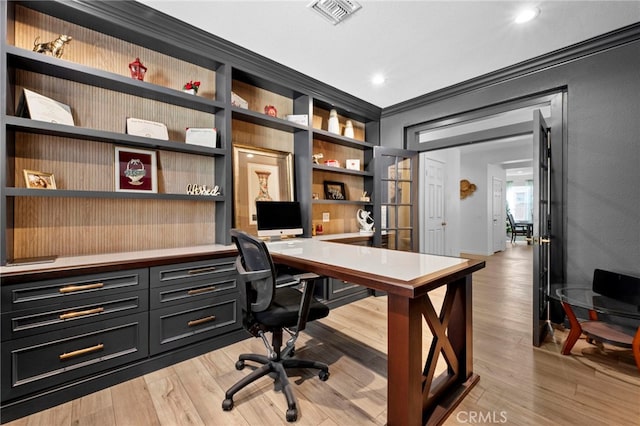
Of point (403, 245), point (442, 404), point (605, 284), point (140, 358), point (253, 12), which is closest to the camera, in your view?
point (442, 404)

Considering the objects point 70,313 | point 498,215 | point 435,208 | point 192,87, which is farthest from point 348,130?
point 498,215

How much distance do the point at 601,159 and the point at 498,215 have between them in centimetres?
575

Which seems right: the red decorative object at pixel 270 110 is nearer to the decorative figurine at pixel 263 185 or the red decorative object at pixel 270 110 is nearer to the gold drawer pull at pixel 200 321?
the decorative figurine at pixel 263 185

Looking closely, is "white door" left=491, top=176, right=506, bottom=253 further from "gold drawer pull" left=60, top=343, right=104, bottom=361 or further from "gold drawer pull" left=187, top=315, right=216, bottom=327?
"gold drawer pull" left=60, top=343, right=104, bottom=361

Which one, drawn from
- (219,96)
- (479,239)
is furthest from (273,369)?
(479,239)

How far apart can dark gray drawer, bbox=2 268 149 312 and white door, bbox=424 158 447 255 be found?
478 centimetres

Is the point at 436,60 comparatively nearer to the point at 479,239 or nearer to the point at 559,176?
the point at 559,176

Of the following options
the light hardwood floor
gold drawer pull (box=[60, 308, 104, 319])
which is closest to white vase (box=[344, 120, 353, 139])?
the light hardwood floor

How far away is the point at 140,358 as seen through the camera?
191cm

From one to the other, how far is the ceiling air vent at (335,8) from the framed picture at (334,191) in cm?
197

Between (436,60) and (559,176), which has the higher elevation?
(436,60)

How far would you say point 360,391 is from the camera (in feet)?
5.74

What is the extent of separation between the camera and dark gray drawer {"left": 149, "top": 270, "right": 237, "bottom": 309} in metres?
1.98

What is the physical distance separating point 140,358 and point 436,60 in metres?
3.69
